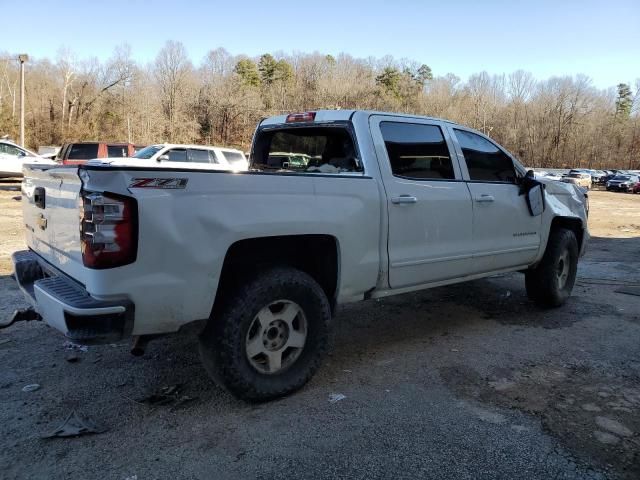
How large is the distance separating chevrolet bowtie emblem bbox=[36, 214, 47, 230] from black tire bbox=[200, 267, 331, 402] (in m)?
1.30

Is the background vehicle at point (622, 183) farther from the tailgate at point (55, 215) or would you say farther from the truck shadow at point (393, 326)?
the tailgate at point (55, 215)

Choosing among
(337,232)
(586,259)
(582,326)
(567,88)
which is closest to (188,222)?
(337,232)

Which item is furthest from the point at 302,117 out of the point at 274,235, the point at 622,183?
the point at 622,183

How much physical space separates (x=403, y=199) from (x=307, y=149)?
123cm

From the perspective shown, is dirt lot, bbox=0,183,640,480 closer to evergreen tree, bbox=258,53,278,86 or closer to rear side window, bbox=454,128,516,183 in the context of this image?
rear side window, bbox=454,128,516,183

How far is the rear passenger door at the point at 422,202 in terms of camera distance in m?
4.04

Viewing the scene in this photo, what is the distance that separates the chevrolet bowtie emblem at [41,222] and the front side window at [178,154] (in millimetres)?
13406

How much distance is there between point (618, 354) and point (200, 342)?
356 centimetres

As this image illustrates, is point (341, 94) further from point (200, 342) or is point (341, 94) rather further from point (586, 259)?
point (200, 342)

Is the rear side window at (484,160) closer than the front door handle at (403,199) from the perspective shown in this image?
No

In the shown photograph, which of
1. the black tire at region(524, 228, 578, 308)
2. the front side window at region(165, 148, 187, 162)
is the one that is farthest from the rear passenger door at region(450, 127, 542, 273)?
the front side window at region(165, 148, 187, 162)

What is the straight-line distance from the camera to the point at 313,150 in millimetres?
4734

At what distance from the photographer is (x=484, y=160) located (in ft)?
16.6

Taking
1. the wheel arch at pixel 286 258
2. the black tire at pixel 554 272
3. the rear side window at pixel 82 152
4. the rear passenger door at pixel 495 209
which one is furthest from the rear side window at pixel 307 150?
the rear side window at pixel 82 152
